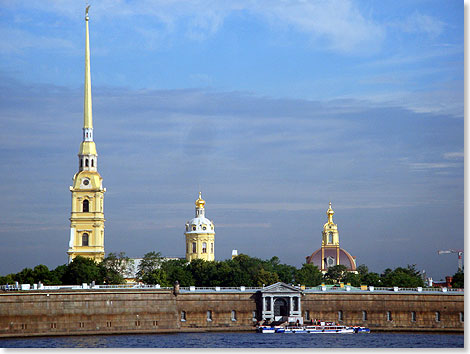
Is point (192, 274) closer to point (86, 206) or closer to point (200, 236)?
point (86, 206)

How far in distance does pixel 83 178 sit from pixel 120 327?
34.3 metres

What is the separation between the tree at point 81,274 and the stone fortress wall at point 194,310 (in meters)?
10.2

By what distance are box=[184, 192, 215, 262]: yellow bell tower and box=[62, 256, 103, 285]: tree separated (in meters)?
40.4

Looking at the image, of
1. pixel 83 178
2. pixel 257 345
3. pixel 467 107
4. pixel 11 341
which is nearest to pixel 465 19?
pixel 467 107

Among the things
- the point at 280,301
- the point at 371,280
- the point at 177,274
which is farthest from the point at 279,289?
the point at 371,280

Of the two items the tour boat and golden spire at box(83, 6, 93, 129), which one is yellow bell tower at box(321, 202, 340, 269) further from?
the tour boat

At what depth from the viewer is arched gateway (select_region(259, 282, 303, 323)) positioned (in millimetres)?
85688

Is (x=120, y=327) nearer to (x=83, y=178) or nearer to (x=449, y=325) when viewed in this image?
(x=449, y=325)

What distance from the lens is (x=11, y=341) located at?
7150 cm

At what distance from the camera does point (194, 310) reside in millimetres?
84000

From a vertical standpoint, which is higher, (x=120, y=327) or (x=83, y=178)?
(x=83, y=178)

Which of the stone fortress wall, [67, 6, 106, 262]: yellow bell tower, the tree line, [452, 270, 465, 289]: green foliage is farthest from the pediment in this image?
[67, 6, 106, 262]: yellow bell tower

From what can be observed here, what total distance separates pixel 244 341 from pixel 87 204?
142 ft

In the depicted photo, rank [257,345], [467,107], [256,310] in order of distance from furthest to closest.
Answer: [256,310]
[257,345]
[467,107]
